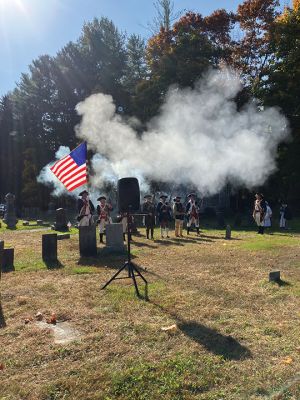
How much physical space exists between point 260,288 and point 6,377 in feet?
16.9

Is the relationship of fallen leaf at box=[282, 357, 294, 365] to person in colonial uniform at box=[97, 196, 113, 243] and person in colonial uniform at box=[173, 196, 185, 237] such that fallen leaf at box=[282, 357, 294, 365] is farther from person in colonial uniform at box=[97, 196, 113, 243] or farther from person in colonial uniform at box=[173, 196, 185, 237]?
person in colonial uniform at box=[173, 196, 185, 237]

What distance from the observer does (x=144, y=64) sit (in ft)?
149

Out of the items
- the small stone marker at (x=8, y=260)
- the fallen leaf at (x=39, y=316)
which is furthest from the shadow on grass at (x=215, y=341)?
the small stone marker at (x=8, y=260)

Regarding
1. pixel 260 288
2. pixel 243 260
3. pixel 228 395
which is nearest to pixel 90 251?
pixel 243 260

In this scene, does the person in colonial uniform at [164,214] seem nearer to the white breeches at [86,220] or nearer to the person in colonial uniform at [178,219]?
the person in colonial uniform at [178,219]

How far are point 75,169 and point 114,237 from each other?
9.40 ft

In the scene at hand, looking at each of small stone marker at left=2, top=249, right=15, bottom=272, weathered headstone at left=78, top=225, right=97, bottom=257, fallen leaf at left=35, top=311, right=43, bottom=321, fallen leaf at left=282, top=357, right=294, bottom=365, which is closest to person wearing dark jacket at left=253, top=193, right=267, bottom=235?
weathered headstone at left=78, top=225, right=97, bottom=257

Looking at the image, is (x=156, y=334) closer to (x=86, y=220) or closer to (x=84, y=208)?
(x=84, y=208)

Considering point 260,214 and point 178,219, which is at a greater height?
point 260,214

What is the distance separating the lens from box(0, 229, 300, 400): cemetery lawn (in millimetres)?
4316

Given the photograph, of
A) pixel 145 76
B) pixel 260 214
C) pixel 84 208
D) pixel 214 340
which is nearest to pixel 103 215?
pixel 84 208

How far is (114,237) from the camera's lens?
12.6 metres

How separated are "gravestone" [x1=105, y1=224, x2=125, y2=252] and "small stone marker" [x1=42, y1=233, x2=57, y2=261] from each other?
1.73 m

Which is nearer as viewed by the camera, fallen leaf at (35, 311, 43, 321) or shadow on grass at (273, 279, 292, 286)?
fallen leaf at (35, 311, 43, 321)
